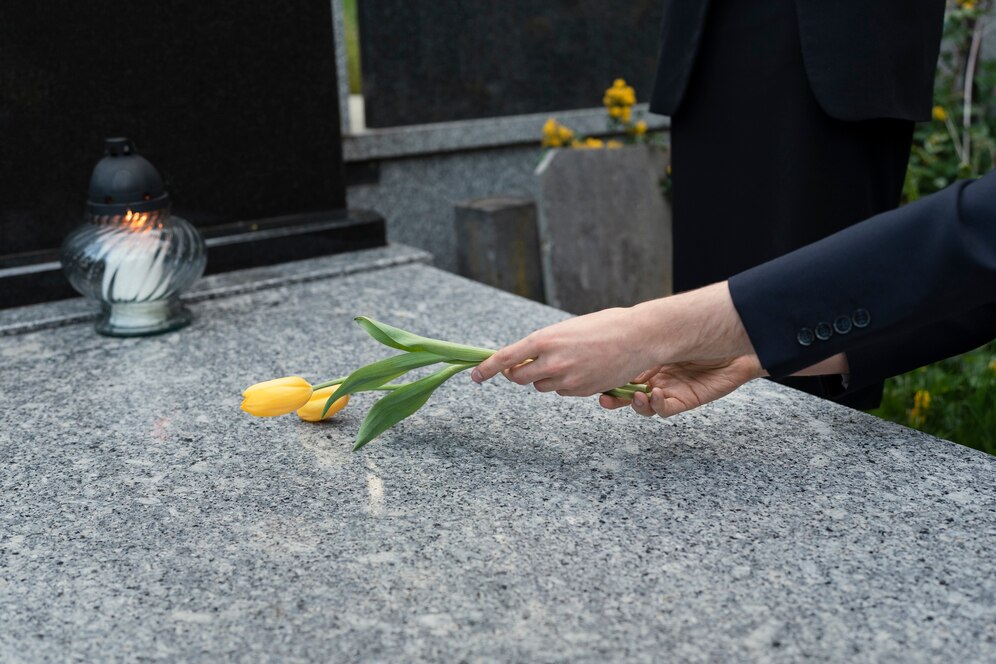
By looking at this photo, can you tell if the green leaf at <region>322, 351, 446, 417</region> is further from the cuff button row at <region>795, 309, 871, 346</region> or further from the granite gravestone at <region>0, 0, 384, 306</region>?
the granite gravestone at <region>0, 0, 384, 306</region>

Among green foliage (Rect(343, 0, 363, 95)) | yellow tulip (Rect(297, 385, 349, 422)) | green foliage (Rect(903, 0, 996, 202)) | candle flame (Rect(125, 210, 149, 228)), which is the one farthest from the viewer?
green foliage (Rect(343, 0, 363, 95))

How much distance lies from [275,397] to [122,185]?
760 millimetres

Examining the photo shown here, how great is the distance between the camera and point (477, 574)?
3.29 ft

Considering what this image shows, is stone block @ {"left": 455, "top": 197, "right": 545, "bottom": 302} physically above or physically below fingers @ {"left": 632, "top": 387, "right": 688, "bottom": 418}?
below

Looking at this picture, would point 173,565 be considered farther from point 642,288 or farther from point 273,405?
point 642,288

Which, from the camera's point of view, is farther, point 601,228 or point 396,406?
point 601,228

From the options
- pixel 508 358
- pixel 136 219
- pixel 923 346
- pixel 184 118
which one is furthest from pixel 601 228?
pixel 508 358

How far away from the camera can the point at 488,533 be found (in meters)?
1.08

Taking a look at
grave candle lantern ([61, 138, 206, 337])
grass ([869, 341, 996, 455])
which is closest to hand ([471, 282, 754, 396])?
grave candle lantern ([61, 138, 206, 337])

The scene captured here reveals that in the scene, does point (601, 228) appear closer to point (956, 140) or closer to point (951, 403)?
point (951, 403)

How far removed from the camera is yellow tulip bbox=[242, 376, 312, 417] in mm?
1299

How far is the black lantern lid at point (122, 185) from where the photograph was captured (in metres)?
1.83

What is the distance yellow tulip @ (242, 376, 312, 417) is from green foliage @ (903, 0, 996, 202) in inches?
121

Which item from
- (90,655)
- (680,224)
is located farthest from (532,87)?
(90,655)
